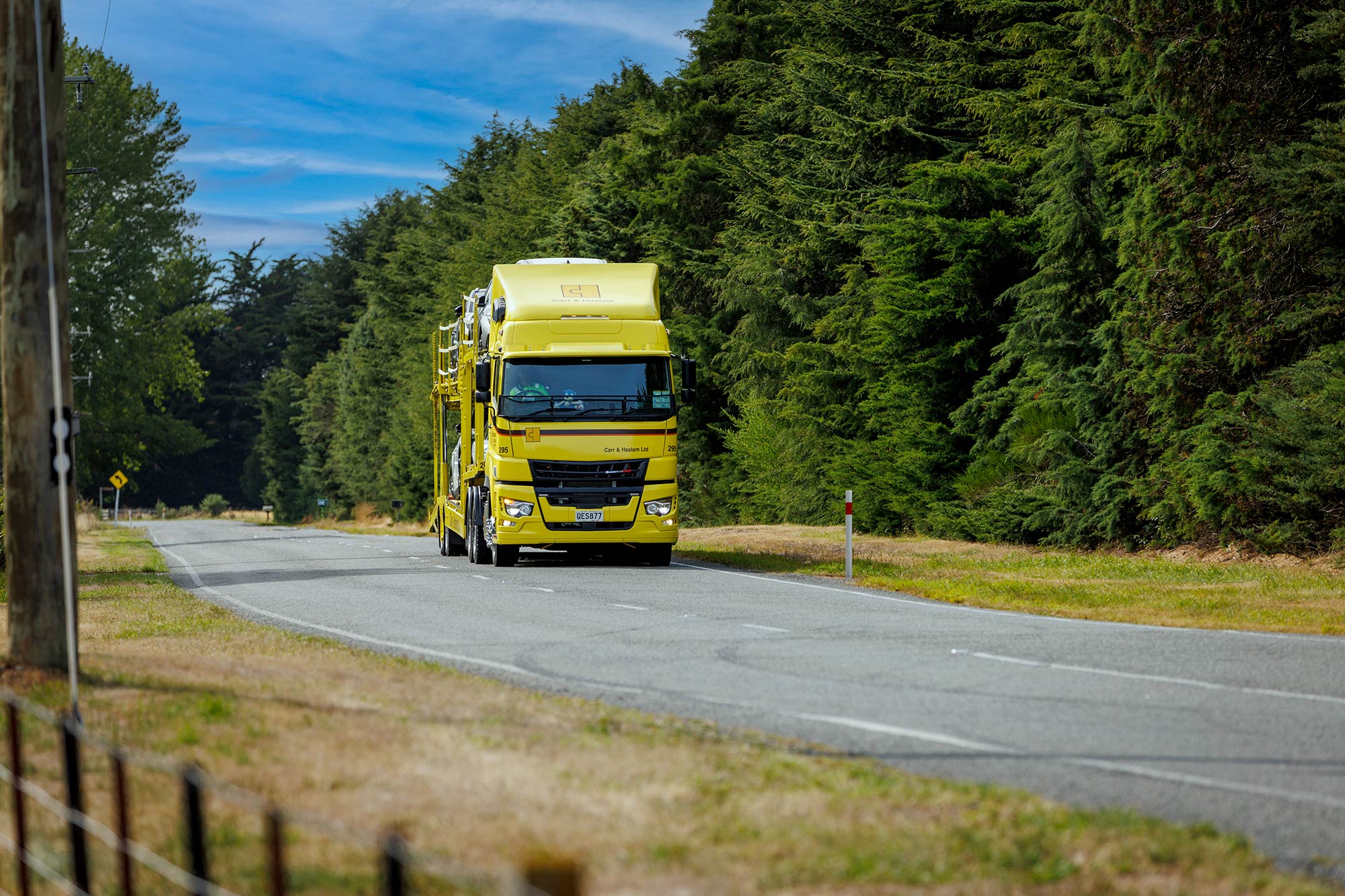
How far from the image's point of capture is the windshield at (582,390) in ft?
76.2

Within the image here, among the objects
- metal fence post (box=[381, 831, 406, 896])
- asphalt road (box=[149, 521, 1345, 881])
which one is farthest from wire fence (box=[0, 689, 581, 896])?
asphalt road (box=[149, 521, 1345, 881])

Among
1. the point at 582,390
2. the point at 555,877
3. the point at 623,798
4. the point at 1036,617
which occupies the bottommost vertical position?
the point at 1036,617

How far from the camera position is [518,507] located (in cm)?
2333

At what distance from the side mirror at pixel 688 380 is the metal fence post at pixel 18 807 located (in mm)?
17893

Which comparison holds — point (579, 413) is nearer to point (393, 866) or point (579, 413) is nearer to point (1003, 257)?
point (1003, 257)

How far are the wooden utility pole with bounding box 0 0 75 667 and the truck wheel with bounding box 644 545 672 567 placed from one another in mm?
15653

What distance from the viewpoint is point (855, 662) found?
1196 cm

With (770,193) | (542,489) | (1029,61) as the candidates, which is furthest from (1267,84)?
(770,193)

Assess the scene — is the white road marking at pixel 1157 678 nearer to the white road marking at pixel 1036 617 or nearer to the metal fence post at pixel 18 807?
the white road marking at pixel 1036 617

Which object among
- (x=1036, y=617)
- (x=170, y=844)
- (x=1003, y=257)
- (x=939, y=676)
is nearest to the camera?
(x=170, y=844)

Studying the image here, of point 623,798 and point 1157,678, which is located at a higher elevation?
point 623,798

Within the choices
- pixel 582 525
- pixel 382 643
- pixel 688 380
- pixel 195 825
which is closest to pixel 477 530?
pixel 582 525

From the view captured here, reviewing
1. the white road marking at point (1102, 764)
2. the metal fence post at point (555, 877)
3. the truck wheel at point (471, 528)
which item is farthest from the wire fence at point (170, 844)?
the truck wheel at point (471, 528)

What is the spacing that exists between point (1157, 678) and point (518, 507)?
13.7 m
